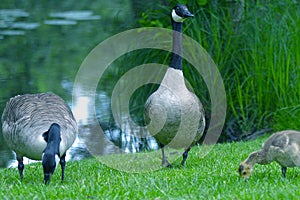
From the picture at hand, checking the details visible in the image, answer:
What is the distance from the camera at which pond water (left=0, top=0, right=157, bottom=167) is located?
14.2 meters

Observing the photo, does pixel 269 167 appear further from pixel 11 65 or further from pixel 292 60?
pixel 11 65

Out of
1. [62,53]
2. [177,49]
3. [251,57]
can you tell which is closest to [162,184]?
[177,49]

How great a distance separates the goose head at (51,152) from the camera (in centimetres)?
677

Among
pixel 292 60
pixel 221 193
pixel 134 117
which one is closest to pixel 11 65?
pixel 134 117

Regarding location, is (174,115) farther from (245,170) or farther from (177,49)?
(245,170)

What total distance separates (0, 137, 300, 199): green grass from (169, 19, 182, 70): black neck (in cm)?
142

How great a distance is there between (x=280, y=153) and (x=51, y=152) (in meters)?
2.33

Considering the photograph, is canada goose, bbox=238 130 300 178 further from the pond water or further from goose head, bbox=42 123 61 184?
the pond water

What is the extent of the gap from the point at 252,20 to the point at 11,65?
735cm

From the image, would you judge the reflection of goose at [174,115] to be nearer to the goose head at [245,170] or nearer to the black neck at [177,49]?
the black neck at [177,49]

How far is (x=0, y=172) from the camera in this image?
9180 millimetres

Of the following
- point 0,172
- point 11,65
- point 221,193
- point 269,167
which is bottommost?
point 11,65

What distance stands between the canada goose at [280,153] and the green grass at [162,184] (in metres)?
0.17

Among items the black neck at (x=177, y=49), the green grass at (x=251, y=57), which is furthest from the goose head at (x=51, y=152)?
the green grass at (x=251, y=57)
